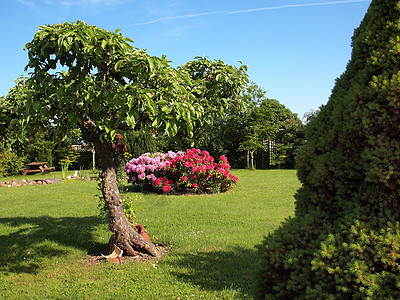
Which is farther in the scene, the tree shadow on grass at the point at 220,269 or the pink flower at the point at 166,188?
the pink flower at the point at 166,188

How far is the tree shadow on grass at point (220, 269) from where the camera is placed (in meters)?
3.53

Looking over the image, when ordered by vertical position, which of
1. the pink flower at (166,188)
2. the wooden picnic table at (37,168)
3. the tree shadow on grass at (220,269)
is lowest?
the tree shadow on grass at (220,269)

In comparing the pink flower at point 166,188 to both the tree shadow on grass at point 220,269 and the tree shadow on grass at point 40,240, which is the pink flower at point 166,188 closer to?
the tree shadow on grass at point 40,240

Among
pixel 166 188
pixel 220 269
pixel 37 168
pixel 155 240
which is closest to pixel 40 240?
pixel 155 240

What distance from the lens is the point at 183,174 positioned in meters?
10.1

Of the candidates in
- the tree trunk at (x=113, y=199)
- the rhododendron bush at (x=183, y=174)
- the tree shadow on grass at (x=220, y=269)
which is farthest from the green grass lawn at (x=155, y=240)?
the rhododendron bush at (x=183, y=174)

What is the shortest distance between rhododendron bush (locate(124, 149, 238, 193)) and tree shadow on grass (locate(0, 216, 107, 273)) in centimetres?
346

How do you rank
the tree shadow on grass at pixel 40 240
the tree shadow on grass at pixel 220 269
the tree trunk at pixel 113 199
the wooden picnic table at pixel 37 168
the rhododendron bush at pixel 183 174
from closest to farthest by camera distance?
the tree shadow on grass at pixel 220 269 < the tree trunk at pixel 113 199 < the tree shadow on grass at pixel 40 240 < the rhododendron bush at pixel 183 174 < the wooden picnic table at pixel 37 168

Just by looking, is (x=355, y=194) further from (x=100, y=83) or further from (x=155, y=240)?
(x=155, y=240)

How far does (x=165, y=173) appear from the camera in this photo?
34.2ft

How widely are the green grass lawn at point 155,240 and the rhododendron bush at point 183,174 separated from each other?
1049mm

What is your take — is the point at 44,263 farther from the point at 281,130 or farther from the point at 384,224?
the point at 281,130

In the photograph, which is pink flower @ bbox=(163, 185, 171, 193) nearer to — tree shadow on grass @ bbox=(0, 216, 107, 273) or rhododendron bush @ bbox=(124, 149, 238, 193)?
rhododendron bush @ bbox=(124, 149, 238, 193)

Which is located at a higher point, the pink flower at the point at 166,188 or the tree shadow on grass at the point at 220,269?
the pink flower at the point at 166,188
